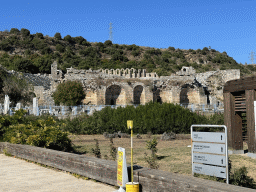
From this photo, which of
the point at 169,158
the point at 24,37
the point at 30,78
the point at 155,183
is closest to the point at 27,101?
the point at 30,78

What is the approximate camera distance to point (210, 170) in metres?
3.70

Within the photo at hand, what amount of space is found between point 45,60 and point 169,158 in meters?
49.8

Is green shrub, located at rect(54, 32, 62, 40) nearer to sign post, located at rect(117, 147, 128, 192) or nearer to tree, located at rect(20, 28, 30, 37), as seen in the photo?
tree, located at rect(20, 28, 30, 37)

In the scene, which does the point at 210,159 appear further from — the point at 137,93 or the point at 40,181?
the point at 137,93

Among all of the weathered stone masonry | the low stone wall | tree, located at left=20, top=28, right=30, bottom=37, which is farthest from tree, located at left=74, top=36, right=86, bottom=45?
the low stone wall

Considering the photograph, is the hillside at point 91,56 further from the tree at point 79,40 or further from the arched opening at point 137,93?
the arched opening at point 137,93

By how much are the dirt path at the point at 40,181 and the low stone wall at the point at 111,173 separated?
0.50 ft

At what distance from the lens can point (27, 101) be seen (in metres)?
28.8

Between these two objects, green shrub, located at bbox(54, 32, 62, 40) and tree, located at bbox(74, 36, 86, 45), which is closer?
green shrub, located at bbox(54, 32, 62, 40)

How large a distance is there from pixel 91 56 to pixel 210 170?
62427mm

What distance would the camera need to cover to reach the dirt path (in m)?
4.19

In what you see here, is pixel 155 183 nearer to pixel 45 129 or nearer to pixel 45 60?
pixel 45 129

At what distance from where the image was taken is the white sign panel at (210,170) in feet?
11.7

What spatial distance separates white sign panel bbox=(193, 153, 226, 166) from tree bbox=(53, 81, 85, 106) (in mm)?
23956
